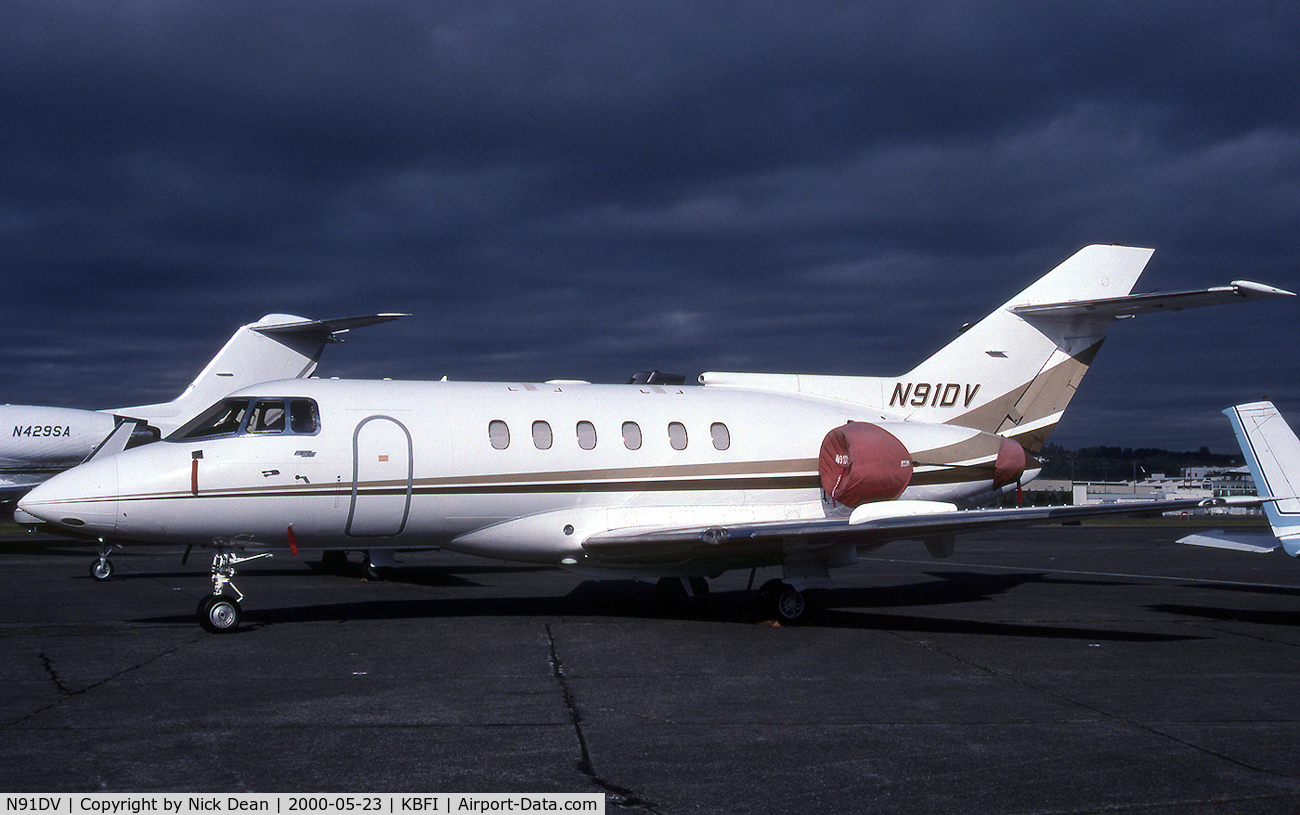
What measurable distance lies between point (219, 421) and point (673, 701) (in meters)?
6.77

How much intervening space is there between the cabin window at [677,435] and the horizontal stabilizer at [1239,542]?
677 cm

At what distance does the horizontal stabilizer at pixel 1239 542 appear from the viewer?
43.0ft

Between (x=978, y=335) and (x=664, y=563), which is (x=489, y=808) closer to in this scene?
(x=664, y=563)

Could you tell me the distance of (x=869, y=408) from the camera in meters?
16.0

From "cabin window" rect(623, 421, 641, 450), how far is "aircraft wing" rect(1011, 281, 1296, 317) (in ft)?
21.6

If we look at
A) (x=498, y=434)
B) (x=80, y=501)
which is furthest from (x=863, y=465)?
(x=80, y=501)

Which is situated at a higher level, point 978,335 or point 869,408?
point 978,335

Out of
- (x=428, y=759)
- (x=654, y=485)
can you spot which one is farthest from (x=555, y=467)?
(x=428, y=759)

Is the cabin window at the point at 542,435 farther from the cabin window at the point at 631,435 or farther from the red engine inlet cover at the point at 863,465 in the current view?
the red engine inlet cover at the point at 863,465

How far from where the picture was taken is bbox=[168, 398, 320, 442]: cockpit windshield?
11859 millimetres

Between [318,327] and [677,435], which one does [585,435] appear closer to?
[677,435]

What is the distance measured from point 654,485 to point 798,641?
117 inches

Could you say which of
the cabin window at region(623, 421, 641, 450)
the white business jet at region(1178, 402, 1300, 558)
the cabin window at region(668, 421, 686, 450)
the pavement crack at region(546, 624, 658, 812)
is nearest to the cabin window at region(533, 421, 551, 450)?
the cabin window at region(623, 421, 641, 450)

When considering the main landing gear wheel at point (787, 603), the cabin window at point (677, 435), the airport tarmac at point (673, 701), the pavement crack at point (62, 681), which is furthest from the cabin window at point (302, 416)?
the main landing gear wheel at point (787, 603)
